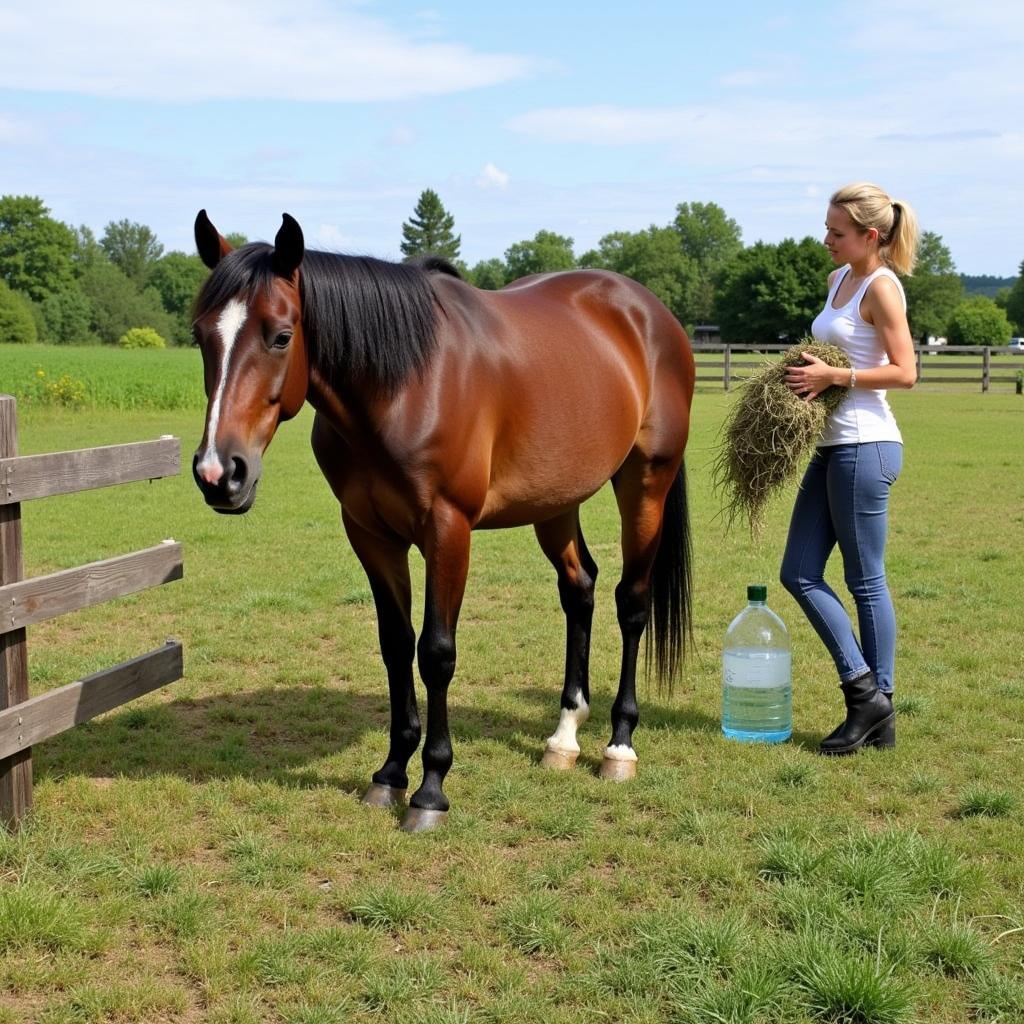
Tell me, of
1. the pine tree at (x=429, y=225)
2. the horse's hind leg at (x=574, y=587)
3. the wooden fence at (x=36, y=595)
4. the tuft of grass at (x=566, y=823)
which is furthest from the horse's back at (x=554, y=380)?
the pine tree at (x=429, y=225)

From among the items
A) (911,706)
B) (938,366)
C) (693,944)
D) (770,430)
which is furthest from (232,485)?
(938,366)

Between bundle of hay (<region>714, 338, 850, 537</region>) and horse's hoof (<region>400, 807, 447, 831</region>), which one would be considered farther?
bundle of hay (<region>714, 338, 850, 537</region>)

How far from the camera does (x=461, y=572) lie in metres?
4.05

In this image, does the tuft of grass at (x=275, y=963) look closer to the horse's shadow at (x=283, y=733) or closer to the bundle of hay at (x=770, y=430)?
the horse's shadow at (x=283, y=733)

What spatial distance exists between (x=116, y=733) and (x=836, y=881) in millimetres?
3389

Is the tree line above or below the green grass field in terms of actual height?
above

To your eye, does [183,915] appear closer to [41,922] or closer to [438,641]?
[41,922]

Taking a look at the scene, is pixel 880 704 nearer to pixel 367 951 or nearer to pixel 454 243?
pixel 367 951

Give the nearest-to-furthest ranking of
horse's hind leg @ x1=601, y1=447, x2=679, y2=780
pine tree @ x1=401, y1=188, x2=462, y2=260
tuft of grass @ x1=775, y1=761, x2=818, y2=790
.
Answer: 1. tuft of grass @ x1=775, y1=761, x2=818, y2=790
2. horse's hind leg @ x1=601, y1=447, x2=679, y2=780
3. pine tree @ x1=401, y1=188, x2=462, y2=260

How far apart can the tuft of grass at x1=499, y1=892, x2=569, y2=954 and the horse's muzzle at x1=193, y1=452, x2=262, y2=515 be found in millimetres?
1518

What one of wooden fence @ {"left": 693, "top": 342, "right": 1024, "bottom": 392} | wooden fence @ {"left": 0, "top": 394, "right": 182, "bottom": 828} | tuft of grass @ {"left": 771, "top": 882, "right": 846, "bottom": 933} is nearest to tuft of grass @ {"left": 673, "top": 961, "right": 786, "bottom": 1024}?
tuft of grass @ {"left": 771, "top": 882, "right": 846, "bottom": 933}

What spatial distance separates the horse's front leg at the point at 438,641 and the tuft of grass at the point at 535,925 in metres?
0.74

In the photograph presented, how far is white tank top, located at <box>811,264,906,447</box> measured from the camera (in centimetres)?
471

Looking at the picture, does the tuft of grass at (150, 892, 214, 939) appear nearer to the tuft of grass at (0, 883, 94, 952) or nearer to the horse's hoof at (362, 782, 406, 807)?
the tuft of grass at (0, 883, 94, 952)
